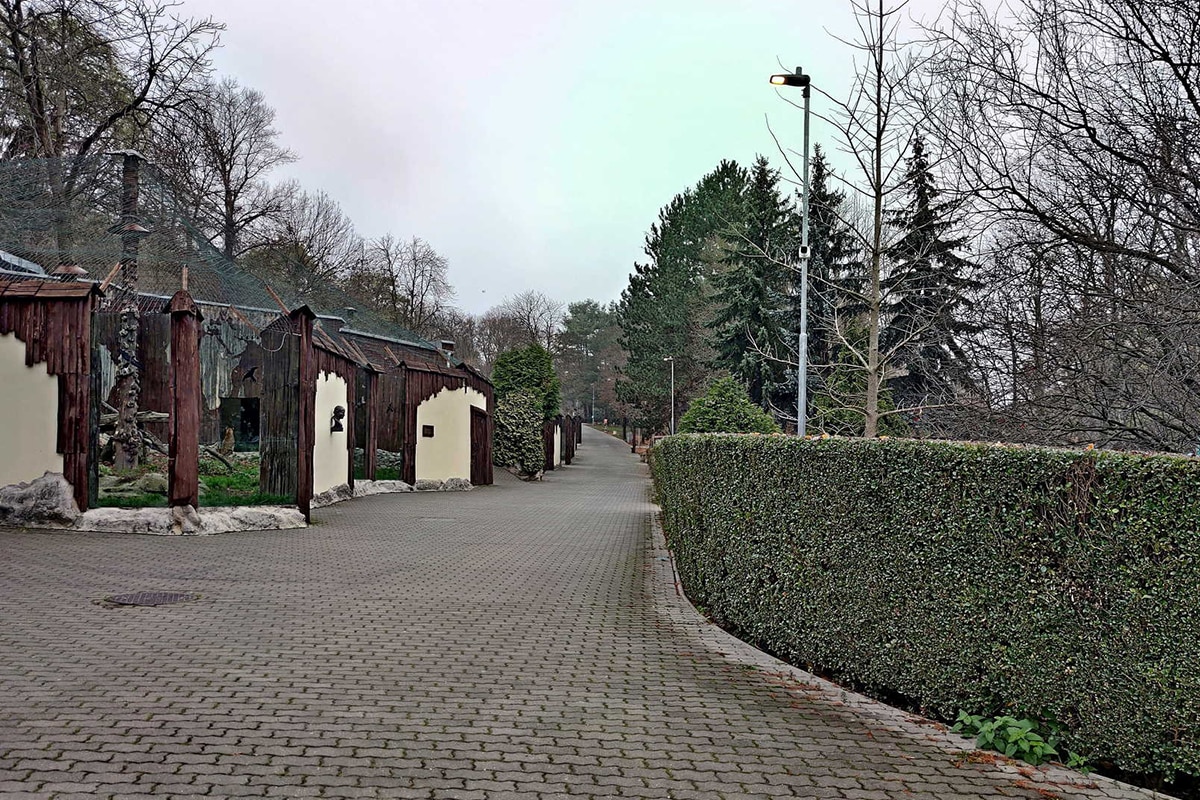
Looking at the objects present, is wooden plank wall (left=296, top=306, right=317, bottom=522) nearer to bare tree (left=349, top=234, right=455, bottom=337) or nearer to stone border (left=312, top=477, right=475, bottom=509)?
stone border (left=312, top=477, right=475, bottom=509)

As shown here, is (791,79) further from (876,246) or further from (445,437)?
(445,437)

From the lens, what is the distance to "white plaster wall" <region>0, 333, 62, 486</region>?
13.6m

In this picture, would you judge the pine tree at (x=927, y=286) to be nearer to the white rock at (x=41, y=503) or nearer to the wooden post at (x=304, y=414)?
the wooden post at (x=304, y=414)

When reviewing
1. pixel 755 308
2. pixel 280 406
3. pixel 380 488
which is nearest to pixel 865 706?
pixel 280 406

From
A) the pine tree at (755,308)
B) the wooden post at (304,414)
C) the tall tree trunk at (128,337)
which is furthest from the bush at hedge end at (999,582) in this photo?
the pine tree at (755,308)

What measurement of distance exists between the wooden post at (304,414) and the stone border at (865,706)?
7.64 metres

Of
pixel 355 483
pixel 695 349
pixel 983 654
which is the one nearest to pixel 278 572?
pixel 983 654

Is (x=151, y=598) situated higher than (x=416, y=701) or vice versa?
(x=151, y=598)

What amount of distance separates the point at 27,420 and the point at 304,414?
406 cm

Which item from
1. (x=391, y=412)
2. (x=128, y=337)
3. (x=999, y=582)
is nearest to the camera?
(x=999, y=582)

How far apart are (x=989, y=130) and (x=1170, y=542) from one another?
5.85 m

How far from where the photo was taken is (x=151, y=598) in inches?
349

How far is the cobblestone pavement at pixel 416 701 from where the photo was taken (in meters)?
4.43

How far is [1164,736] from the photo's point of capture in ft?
14.4
